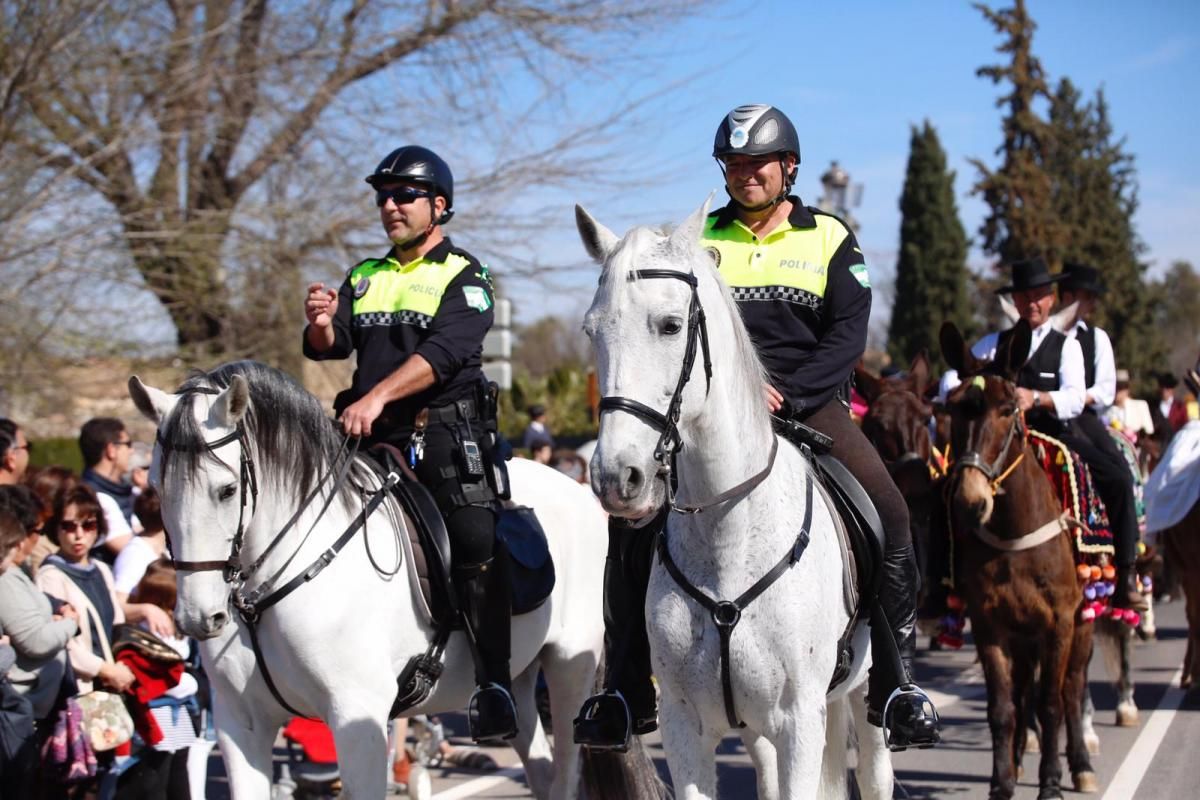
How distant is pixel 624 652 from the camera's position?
490 cm

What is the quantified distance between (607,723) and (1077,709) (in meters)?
4.23

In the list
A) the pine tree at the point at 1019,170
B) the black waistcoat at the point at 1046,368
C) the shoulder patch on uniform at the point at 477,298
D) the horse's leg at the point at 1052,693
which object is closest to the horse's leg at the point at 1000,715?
the horse's leg at the point at 1052,693

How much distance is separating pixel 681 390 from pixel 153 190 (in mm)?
12248

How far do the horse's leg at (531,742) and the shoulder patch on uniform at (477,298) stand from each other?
1.75 metres

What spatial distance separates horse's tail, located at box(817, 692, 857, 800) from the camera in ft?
16.9

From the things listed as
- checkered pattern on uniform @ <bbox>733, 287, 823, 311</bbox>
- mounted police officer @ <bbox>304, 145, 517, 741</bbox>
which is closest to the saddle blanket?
mounted police officer @ <bbox>304, 145, 517, 741</bbox>

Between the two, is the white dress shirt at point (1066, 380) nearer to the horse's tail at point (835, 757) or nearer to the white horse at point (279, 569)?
the horse's tail at point (835, 757)

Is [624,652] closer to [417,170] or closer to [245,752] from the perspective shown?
[245,752]

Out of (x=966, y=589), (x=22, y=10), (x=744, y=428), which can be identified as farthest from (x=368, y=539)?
(x=22, y=10)

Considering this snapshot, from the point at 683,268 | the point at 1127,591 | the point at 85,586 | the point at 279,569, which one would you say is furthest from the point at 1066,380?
the point at 85,586

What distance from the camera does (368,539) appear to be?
564cm

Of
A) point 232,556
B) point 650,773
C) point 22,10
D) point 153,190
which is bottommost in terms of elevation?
point 650,773

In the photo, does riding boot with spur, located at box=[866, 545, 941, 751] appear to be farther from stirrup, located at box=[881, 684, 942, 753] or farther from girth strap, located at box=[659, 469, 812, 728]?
girth strap, located at box=[659, 469, 812, 728]

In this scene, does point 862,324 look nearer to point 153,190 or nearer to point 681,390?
point 681,390
